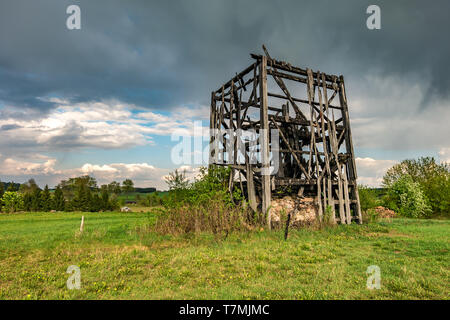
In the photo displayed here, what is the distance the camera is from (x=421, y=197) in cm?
2767

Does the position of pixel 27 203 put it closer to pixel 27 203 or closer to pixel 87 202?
pixel 27 203

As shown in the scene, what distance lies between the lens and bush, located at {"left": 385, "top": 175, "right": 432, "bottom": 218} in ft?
89.4

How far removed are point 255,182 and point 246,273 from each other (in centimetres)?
787

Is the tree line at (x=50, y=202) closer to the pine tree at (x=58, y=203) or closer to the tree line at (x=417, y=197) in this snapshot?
the pine tree at (x=58, y=203)

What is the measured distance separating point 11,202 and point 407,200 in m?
63.5

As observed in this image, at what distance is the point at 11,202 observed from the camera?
47500mm

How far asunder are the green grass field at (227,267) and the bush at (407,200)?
22306mm

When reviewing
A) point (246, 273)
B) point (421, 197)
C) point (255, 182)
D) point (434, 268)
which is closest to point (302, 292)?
point (246, 273)

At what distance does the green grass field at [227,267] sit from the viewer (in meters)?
4.56

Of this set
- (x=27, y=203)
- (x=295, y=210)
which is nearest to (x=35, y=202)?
(x=27, y=203)

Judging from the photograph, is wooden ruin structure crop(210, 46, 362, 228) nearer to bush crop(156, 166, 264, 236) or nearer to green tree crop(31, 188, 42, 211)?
bush crop(156, 166, 264, 236)

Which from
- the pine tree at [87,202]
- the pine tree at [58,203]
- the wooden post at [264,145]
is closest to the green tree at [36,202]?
the pine tree at [58,203]

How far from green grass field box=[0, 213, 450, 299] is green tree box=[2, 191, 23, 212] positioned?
49373 millimetres
